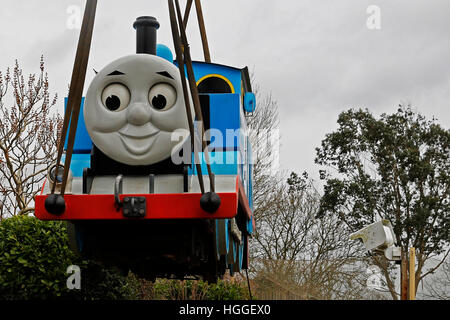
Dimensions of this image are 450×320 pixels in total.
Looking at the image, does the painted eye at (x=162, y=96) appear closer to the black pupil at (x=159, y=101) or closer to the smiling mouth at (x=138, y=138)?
the black pupil at (x=159, y=101)

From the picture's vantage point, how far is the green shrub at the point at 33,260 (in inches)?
313

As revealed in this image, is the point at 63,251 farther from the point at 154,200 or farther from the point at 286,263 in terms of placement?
the point at 286,263

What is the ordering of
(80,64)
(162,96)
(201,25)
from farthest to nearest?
(201,25) < (162,96) < (80,64)

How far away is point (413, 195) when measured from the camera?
755 inches

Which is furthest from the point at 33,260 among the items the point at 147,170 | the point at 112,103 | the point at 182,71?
the point at 182,71

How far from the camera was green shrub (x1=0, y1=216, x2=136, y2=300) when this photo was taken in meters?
7.96

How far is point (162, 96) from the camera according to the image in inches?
176

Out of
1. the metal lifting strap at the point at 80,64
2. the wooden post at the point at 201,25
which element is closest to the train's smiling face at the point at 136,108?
the metal lifting strap at the point at 80,64

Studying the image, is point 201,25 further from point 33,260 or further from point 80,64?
point 33,260

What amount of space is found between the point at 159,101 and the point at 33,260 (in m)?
4.38

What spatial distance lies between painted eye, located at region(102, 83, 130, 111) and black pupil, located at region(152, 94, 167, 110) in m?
0.18

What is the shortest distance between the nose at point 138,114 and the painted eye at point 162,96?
8cm
